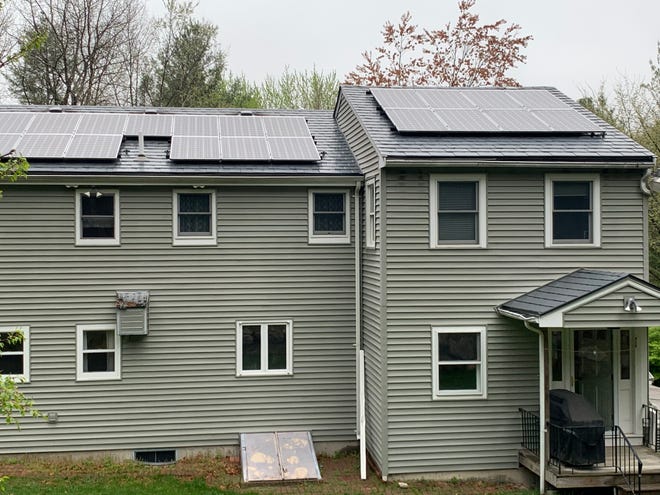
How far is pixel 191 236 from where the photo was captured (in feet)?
42.8

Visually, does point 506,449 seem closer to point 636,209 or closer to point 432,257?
point 432,257

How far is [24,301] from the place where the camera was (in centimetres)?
1255

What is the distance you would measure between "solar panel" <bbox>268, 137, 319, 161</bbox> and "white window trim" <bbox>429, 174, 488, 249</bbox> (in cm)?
268

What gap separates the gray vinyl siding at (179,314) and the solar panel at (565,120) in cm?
455

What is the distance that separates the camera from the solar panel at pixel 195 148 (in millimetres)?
13008

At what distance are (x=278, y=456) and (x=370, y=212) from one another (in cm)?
477

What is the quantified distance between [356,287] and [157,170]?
439 centimetres

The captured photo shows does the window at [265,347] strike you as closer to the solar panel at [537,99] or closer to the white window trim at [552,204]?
the white window trim at [552,204]

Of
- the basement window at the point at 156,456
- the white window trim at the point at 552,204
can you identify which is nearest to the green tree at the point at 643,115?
the white window trim at the point at 552,204

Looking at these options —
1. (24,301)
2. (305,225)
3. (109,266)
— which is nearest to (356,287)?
(305,225)

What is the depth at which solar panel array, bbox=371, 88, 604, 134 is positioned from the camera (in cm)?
1259

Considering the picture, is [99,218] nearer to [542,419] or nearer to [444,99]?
[444,99]

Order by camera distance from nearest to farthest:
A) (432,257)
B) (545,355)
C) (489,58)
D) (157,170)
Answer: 1. (545,355)
2. (432,257)
3. (157,170)
4. (489,58)

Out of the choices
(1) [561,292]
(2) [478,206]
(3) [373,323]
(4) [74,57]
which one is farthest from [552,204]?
(4) [74,57]
